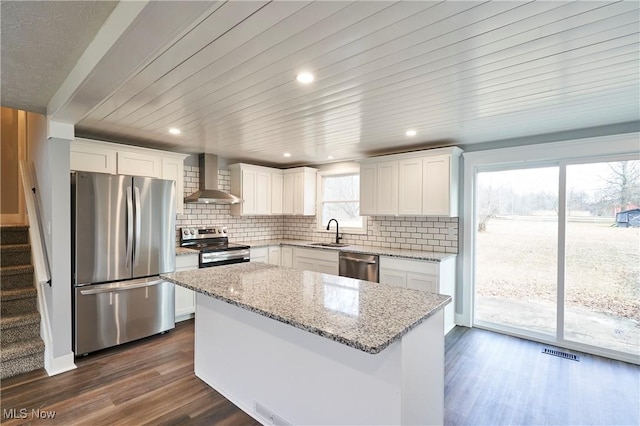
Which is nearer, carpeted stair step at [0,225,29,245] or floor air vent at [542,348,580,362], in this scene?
floor air vent at [542,348,580,362]

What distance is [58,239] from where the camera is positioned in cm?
279

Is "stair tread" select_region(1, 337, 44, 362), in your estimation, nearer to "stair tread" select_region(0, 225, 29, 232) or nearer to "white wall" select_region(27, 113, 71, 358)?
"white wall" select_region(27, 113, 71, 358)

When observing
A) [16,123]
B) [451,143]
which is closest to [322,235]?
[451,143]

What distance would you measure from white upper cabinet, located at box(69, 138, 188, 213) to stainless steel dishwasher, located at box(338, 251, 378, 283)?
241 cm

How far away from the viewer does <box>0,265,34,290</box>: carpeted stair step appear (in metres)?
3.15

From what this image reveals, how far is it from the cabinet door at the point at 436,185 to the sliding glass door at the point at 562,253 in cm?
56

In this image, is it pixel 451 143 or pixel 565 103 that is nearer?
pixel 565 103

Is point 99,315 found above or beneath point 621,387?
above

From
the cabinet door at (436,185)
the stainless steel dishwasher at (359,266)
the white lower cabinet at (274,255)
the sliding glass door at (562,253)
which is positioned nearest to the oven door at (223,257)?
the white lower cabinet at (274,255)

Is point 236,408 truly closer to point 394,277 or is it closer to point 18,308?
point 394,277

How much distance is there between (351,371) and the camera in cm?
162

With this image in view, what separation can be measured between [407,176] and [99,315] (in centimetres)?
384

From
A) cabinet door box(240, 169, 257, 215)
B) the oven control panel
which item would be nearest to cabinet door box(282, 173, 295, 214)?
cabinet door box(240, 169, 257, 215)

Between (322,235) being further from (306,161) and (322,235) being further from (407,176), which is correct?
(407,176)
